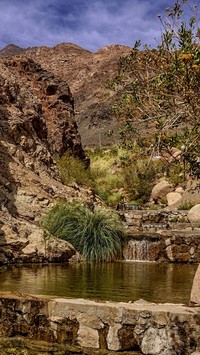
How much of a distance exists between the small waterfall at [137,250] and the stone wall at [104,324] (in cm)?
892

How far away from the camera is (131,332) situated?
6.46 metres

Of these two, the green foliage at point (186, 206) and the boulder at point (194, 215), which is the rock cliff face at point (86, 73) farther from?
the boulder at point (194, 215)

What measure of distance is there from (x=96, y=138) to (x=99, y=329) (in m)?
75.4

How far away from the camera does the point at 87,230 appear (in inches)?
605

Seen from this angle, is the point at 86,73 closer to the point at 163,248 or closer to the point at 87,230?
the point at 163,248

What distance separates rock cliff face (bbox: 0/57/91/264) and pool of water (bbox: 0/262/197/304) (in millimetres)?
780

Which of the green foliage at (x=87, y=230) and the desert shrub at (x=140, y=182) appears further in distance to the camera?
the desert shrub at (x=140, y=182)

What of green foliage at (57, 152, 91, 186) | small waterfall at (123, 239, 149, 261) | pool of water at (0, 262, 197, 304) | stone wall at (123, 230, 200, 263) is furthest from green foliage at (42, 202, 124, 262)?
green foliage at (57, 152, 91, 186)

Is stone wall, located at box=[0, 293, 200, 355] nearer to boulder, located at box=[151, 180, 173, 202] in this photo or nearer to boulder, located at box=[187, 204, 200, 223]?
boulder, located at box=[187, 204, 200, 223]

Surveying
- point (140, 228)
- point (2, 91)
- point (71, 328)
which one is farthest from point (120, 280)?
point (2, 91)

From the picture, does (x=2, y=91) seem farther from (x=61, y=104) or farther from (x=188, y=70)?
(x=188, y=70)

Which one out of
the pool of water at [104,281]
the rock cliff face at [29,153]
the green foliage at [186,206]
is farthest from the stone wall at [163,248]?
the green foliage at [186,206]

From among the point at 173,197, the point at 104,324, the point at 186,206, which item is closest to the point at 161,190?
the point at 173,197

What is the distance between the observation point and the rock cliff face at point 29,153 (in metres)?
13.9
